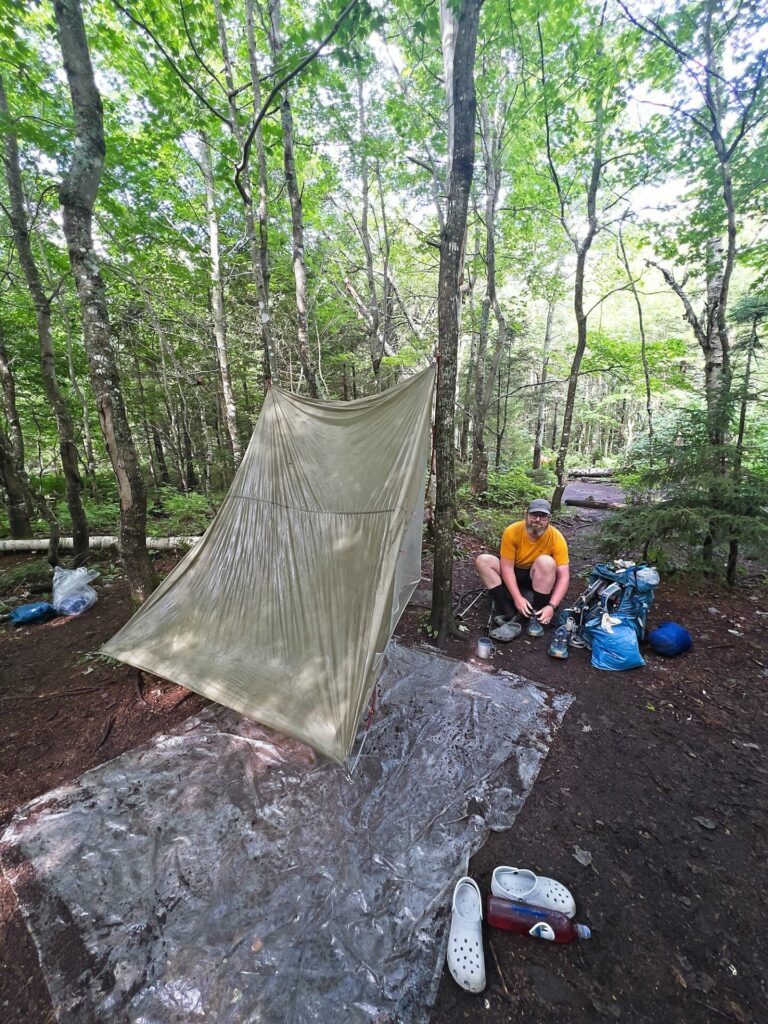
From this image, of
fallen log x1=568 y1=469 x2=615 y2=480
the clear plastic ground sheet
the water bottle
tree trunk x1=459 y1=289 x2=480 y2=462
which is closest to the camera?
the clear plastic ground sheet

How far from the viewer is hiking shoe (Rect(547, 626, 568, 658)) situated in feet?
9.00

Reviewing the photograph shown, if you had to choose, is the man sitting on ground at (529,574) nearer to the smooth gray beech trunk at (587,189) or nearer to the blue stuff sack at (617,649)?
the blue stuff sack at (617,649)

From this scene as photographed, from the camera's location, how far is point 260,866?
1.45 m

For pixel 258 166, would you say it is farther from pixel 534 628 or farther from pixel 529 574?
pixel 534 628

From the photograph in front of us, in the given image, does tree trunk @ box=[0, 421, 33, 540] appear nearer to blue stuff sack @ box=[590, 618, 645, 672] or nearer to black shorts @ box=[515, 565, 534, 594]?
black shorts @ box=[515, 565, 534, 594]

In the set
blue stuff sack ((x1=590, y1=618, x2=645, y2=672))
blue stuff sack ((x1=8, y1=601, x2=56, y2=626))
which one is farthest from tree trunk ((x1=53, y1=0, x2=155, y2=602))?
blue stuff sack ((x1=590, y1=618, x2=645, y2=672))

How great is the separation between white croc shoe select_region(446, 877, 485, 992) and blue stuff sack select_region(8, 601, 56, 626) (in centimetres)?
385

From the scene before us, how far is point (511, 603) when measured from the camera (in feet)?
10.5

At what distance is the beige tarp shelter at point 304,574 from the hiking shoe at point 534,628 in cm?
121

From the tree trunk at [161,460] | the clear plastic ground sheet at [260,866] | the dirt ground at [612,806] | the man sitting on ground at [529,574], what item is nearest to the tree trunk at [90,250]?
the dirt ground at [612,806]

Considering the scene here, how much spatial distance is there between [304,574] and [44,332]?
168 inches

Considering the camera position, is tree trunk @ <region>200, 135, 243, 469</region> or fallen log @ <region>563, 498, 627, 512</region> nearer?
tree trunk @ <region>200, 135, 243, 469</region>

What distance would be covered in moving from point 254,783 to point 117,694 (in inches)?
50.6

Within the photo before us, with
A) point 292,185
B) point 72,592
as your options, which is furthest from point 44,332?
point 292,185
